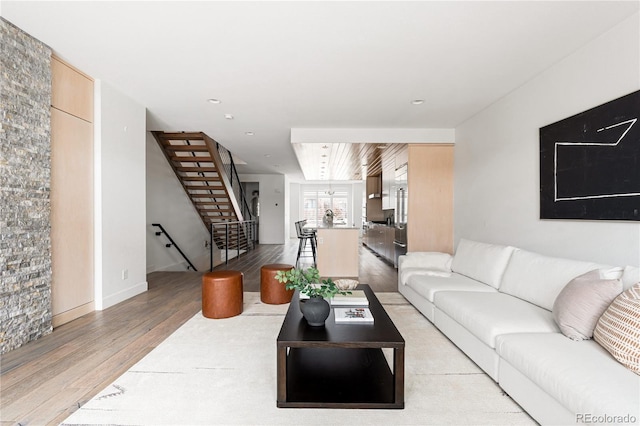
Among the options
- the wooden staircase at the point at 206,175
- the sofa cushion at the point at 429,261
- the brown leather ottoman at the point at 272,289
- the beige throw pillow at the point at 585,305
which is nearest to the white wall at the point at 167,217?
the wooden staircase at the point at 206,175

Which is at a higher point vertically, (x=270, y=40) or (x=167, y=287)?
(x=270, y=40)

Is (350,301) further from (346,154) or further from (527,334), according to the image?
(346,154)

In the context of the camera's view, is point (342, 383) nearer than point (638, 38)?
Yes

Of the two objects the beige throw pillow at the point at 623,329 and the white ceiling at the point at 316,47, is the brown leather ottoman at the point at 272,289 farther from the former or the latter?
the beige throw pillow at the point at 623,329

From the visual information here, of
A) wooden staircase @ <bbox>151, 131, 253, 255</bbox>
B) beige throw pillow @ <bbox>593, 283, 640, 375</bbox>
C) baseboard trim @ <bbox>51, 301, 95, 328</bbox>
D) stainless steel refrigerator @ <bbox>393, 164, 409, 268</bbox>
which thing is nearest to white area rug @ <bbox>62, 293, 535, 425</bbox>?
beige throw pillow @ <bbox>593, 283, 640, 375</bbox>

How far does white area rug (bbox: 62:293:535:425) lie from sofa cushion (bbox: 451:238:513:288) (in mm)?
875

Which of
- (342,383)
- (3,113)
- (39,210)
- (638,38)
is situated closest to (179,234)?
(39,210)

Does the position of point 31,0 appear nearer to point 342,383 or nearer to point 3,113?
point 3,113

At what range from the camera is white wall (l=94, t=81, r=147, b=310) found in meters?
3.55

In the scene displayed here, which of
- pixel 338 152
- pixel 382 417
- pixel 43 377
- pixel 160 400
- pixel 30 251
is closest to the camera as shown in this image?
pixel 382 417

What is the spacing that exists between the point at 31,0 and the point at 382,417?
3.69m

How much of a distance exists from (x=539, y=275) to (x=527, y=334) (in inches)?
31.4

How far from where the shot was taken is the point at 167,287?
4.72 metres

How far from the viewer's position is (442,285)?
320 cm
